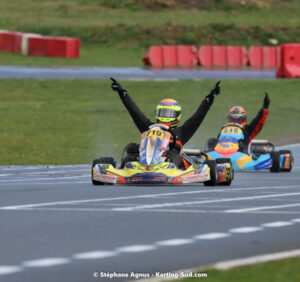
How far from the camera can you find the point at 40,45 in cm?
4631

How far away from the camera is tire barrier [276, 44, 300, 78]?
39.8 meters

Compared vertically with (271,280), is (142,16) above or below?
above

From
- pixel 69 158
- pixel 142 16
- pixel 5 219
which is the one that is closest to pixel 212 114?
pixel 69 158

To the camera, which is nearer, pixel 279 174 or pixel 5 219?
pixel 5 219

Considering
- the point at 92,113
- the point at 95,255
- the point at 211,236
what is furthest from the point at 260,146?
the point at 95,255

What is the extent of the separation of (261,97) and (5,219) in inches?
922

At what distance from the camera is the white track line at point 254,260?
24.0 ft

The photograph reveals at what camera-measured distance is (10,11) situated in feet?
203

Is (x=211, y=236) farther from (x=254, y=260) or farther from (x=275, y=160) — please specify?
(x=275, y=160)

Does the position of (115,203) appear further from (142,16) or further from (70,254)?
(142,16)

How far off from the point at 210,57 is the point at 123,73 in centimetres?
840

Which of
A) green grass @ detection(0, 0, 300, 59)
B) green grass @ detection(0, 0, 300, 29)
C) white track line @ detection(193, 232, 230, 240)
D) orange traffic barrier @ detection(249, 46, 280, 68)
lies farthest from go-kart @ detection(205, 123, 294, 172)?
green grass @ detection(0, 0, 300, 29)

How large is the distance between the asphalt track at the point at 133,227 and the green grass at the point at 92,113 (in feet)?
20.7

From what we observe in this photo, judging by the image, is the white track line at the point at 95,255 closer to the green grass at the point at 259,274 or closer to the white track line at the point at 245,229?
the green grass at the point at 259,274
